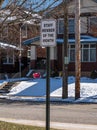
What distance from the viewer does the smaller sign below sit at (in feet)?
34.6

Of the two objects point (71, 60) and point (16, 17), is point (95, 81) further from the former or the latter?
point (16, 17)

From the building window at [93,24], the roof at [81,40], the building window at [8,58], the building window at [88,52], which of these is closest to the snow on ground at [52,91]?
the building window at [93,24]

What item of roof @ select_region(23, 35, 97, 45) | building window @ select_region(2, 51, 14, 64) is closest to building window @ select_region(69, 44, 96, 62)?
roof @ select_region(23, 35, 97, 45)

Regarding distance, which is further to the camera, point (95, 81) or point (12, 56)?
point (12, 56)

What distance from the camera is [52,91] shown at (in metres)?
35.9

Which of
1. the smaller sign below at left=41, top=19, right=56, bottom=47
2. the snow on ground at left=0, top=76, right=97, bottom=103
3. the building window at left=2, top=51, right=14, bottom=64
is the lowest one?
the snow on ground at left=0, top=76, right=97, bottom=103

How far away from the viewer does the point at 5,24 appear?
13867 millimetres

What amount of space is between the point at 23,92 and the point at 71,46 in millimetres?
12494

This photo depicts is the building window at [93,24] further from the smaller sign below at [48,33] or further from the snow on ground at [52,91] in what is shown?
the smaller sign below at [48,33]

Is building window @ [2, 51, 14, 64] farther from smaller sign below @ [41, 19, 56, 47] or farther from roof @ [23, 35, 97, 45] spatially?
smaller sign below @ [41, 19, 56, 47]

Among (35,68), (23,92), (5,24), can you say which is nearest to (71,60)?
(35,68)

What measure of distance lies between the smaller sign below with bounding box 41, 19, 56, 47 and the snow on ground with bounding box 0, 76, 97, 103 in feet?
67.5

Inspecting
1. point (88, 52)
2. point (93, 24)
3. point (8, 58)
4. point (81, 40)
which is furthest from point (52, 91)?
point (8, 58)

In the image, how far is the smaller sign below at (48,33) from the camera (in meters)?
10.5
